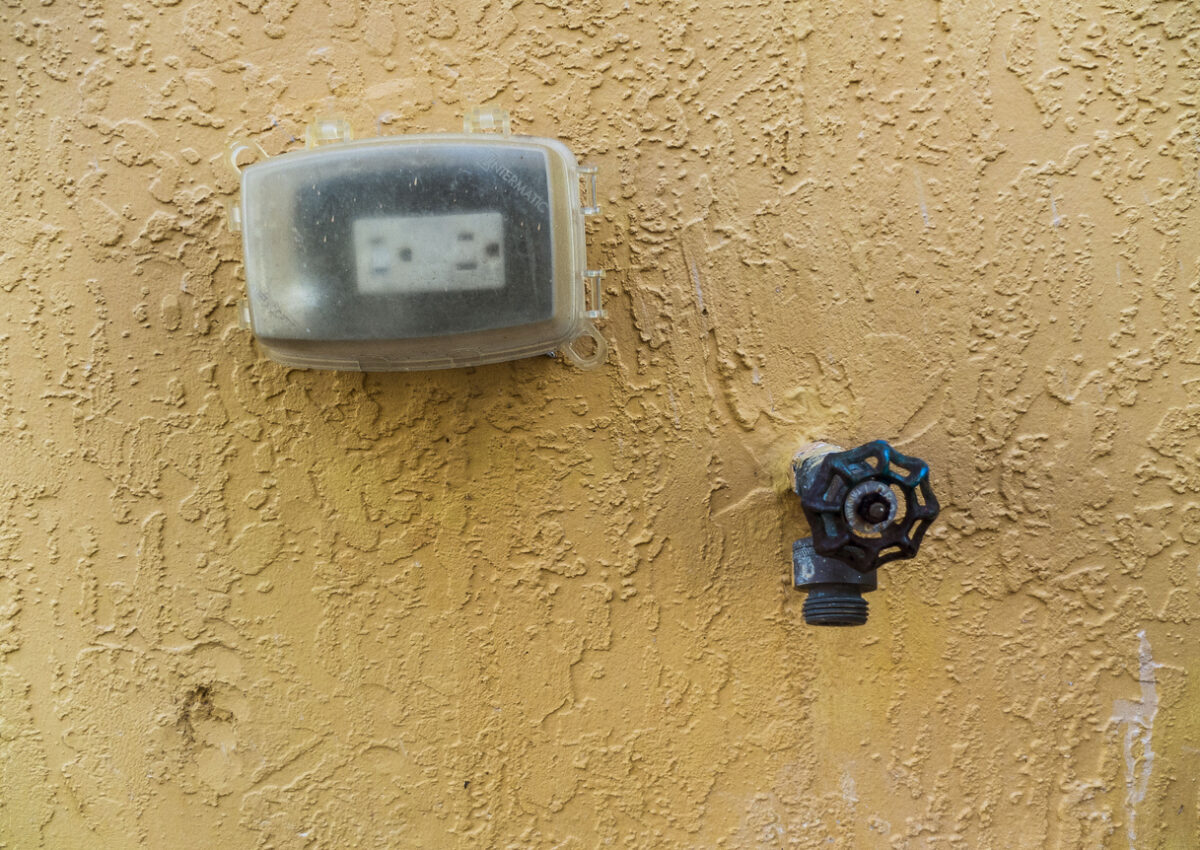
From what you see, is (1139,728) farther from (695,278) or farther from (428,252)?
(428,252)

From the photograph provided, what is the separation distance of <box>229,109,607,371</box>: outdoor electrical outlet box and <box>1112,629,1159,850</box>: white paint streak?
3.34 ft

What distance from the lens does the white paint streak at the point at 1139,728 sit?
1111 millimetres

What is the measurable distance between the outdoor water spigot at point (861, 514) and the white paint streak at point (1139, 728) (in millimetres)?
518

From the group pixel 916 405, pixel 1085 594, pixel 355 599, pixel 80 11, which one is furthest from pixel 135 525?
pixel 1085 594

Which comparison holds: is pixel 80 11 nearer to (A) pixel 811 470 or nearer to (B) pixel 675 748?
(A) pixel 811 470

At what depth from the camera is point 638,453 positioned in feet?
3.55

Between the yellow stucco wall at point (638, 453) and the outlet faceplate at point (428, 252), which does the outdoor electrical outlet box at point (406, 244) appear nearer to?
the outlet faceplate at point (428, 252)

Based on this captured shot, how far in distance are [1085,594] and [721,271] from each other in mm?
719

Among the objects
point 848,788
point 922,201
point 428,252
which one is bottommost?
point 848,788

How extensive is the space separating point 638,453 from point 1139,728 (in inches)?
33.9

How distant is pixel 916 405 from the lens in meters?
1.08

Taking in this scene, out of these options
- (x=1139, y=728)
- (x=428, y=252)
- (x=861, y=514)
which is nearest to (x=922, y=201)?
(x=861, y=514)

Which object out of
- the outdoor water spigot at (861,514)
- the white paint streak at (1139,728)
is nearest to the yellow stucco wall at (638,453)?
the white paint streak at (1139,728)

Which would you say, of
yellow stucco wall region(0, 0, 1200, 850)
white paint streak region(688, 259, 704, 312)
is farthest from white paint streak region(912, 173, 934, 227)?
white paint streak region(688, 259, 704, 312)
